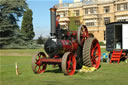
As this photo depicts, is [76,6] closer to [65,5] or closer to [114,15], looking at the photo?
[65,5]

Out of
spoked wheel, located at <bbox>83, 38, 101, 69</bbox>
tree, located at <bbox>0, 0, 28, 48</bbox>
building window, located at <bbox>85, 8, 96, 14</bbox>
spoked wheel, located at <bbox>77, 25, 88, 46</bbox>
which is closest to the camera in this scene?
spoked wheel, located at <bbox>77, 25, 88, 46</bbox>

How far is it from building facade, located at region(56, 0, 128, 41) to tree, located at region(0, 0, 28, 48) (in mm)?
19946

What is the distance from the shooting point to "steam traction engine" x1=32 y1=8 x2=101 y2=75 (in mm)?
9219

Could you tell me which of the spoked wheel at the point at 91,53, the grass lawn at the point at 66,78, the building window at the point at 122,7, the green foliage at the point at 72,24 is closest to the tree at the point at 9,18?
the green foliage at the point at 72,24

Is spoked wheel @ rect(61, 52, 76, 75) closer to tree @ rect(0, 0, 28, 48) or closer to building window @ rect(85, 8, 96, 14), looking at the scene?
tree @ rect(0, 0, 28, 48)

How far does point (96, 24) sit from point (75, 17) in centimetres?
630

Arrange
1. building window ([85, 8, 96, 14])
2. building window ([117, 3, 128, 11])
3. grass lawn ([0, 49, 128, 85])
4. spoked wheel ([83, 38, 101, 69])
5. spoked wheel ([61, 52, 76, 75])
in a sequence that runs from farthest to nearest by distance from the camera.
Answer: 1. building window ([85, 8, 96, 14])
2. building window ([117, 3, 128, 11])
3. spoked wheel ([83, 38, 101, 69])
4. spoked wheel ([61, 52, 76, 75])
5. grass lawn ([0, 49, 128, 85])

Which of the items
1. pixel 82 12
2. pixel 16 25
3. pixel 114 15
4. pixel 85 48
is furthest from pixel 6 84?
pixel 82 12

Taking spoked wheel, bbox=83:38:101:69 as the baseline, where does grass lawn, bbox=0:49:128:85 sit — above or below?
below

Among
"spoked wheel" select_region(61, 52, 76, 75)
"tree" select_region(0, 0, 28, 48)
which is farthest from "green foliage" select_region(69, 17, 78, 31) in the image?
"spoked wheel" select_region(61, 52, 76, 75)

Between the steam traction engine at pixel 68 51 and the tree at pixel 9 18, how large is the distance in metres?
27.5

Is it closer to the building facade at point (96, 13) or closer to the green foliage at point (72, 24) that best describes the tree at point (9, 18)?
the green foliage at point (72, 24)

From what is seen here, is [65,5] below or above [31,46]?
above

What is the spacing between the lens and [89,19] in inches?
2205
